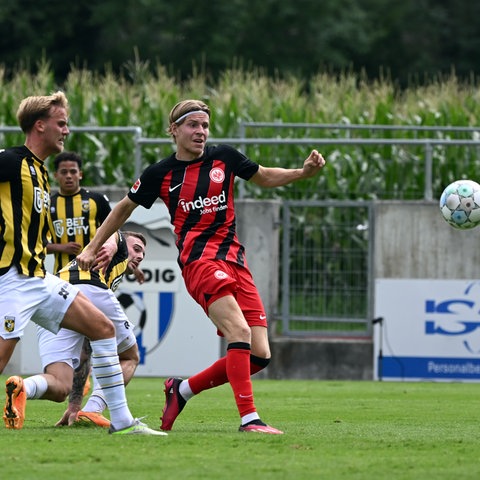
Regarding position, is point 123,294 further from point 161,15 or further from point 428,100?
point 161,15

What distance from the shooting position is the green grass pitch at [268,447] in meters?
6.89

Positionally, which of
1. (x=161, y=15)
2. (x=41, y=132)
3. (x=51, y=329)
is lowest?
(x=51, y=329)

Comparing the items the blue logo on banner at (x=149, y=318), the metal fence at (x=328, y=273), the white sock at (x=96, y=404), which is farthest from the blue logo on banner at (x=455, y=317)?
the white sock at (x=96, y=404)

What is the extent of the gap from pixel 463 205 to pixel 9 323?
4.76 m

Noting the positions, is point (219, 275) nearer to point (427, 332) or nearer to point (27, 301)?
point (27, 301)

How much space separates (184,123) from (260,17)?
1279 inches

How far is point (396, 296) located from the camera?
17641 millimetres

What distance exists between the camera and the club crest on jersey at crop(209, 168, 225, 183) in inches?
360

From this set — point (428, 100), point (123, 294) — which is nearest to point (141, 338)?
point (123, 294)

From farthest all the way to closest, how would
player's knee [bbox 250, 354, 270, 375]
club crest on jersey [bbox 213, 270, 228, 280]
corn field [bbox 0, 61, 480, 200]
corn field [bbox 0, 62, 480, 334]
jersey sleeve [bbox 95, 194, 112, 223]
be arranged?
corn field [bbox 0, 61, 480, 200] → corn field [bbox 0, 62, 480, 334] → jersey sleeve [bbox 95, 194, 112, 223] → player's knee [bbox 250, 354, 270, 375] → club crest on jersey [bbox 213, 270, 228, 280]

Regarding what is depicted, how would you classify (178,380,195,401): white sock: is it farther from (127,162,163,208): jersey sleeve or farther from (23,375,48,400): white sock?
(127,162,163,208): jersey sleeve

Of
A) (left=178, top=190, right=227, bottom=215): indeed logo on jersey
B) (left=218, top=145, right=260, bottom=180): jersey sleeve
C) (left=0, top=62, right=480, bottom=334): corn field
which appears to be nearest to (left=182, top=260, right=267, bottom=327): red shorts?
(left=178, top=190, right=227, bottom=215): indeed logo on jersey

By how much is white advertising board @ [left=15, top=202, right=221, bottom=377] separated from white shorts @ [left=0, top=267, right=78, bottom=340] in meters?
9.17

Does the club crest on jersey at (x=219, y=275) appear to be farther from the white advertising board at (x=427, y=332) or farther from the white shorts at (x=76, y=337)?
the white advertising board at (x=427, y=332)
